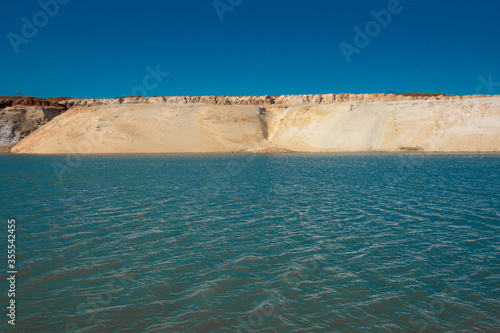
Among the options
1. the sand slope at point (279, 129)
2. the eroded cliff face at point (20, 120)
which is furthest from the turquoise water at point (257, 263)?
the eroded cliff face at point (20, 120)

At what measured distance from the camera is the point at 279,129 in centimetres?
7750

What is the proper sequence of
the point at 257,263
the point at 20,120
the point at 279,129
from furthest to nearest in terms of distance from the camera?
the point at 20,120 < the point at 279,129 < the point at 257,263

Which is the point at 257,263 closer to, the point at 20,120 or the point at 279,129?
the point at 279,129

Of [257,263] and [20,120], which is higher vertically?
[20,120]

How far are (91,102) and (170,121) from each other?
5619cm

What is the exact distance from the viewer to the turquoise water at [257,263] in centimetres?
768

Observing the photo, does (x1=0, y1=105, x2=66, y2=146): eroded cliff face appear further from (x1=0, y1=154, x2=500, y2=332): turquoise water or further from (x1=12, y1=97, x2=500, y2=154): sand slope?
(x1=0, y1=154, x2=500, y2=332): turquoise water

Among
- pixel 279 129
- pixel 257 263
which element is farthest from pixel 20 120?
pixel 257 263

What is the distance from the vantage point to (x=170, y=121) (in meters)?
80.5

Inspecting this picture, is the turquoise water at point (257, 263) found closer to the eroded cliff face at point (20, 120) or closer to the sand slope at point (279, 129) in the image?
the sand slope at point (279, 129)

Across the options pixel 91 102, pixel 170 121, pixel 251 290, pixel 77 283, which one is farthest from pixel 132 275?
pixel 91 102

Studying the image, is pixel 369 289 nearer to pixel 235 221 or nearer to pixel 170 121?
pixel 235 221

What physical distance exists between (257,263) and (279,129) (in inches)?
2670

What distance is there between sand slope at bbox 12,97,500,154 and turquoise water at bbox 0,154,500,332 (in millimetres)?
48257
